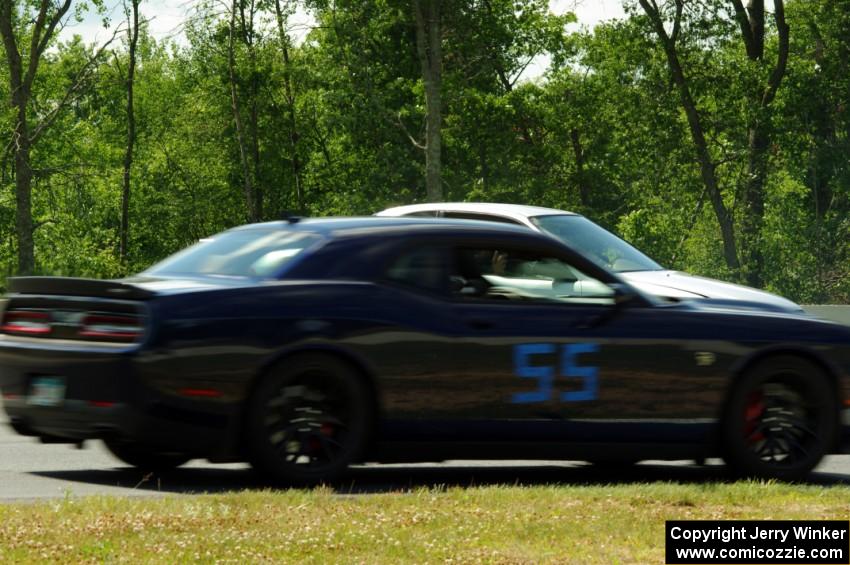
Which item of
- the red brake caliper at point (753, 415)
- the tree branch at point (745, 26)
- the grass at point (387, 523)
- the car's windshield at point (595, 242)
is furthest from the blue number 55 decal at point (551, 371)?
the tree branch at point (745, 26)

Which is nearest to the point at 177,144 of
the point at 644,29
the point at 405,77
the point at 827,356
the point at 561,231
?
the point at 405,77

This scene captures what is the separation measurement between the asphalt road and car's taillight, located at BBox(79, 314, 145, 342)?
0.77 meters

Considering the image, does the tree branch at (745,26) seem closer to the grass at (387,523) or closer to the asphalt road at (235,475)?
the asphalt road at (235,475)

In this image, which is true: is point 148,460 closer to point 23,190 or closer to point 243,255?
point 243,255

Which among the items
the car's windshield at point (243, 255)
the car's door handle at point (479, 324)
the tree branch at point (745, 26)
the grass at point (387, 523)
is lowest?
the grass at point (387, 523)

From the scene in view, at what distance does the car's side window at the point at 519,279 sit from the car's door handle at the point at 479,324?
160mm

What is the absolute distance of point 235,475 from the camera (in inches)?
386

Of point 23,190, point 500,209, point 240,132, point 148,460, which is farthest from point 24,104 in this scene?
point 148,460

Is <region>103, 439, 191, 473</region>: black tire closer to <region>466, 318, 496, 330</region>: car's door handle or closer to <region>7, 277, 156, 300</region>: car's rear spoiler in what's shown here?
<region>7, 277, 156, 300</region>: car's rear spoiler

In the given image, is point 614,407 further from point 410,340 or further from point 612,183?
point 612,183

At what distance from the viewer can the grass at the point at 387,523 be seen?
20.9ft

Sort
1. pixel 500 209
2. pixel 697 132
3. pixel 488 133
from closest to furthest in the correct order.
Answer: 1. pixel 500 209
2. pixel 697 132
3. pixel 488 133

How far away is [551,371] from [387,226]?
1294 mm

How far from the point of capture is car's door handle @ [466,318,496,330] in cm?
924
